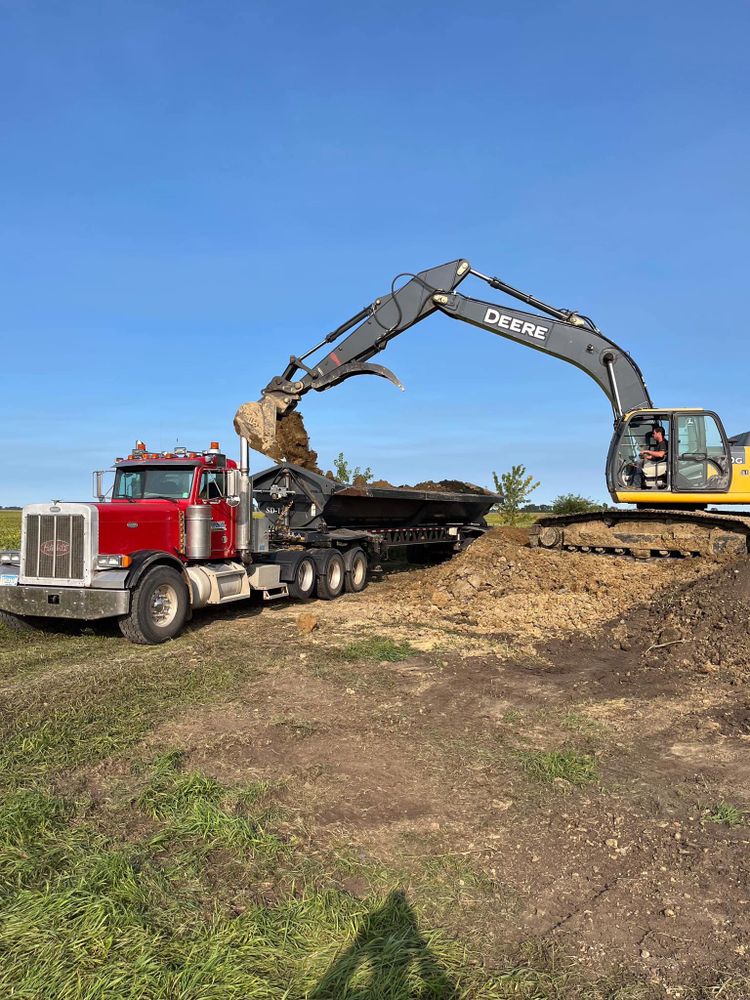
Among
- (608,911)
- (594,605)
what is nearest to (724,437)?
(594,605)

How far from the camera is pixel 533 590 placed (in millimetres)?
12094

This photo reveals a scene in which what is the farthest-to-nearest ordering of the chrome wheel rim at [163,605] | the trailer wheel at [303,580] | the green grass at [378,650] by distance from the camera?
A: the trailer wheel at [303,580] < the chrome wheel rim at [163,605] < the green grass at [378,650]

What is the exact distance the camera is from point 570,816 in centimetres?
444

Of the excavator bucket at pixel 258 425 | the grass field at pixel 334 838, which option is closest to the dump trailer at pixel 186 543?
the excavator bucket at pixel 258 425

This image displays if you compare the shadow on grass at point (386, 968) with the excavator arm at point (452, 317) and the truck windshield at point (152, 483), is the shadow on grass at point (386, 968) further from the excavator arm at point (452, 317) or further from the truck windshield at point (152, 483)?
the excavator arm at point (452, 317)

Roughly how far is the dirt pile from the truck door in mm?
2829

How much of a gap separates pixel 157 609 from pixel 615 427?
913 cm

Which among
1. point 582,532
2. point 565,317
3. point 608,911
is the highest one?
point 565,317

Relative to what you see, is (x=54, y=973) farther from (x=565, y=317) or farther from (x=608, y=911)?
(x=565, y=317)

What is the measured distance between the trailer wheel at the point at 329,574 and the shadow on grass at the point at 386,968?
10.3 metres

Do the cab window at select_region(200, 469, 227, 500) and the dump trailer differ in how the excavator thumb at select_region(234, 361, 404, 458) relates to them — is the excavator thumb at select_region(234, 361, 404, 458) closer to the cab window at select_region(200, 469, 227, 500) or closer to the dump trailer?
the dump trailer

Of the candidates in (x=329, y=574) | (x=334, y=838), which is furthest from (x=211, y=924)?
(x=329, y=574)

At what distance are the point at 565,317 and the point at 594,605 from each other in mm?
6191

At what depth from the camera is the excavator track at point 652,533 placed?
41.1 feet
